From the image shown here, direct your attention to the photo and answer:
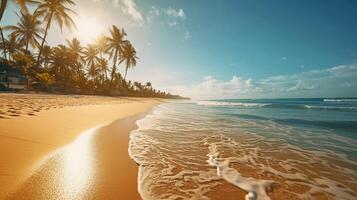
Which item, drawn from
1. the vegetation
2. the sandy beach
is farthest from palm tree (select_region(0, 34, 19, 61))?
the sandy beach

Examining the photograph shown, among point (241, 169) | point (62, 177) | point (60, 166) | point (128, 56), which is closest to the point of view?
point (62, 177)

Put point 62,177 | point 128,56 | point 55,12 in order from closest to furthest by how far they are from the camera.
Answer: point 62,177 < point 55,12 < point 128,56

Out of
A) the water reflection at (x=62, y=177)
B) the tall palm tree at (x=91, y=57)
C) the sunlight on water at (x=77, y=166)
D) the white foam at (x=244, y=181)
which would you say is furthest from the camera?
the tall palm tree at (x=91, y=57)

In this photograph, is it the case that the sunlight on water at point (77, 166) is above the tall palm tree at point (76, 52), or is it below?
below

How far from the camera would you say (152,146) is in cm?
443

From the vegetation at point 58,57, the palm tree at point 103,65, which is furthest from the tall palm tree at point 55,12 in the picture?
the palm tree at point 103,65

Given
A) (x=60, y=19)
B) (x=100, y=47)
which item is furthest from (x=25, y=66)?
(x=100, y=47)

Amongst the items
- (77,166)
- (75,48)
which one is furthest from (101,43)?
(77,166)

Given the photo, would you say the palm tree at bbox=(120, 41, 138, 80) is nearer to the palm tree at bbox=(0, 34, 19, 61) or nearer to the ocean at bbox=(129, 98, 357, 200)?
the palm tree at bbox=(0, 34, 19, 61)

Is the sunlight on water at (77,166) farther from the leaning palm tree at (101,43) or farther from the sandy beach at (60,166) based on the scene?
the leaning palm tree at (101,43)

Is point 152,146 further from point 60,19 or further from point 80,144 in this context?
point 60,19

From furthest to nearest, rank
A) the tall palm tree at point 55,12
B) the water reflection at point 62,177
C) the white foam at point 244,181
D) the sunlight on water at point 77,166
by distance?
the tall palm tree at point 55,12 < the white foam at point 244,181 < the sunlight on water at point 77,166 < the water reflection at point 62,177

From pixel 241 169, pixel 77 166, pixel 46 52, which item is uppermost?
pixel 46 52

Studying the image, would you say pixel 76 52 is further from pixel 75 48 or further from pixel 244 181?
pixel 244 181
